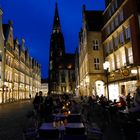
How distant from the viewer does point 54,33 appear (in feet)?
433

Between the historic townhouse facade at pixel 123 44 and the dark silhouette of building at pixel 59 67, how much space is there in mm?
75372

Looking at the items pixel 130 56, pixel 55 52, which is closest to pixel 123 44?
pixel 130 56

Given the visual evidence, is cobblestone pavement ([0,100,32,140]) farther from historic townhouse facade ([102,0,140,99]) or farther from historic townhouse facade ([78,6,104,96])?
historic townhouse facade ([78,6,104,96])

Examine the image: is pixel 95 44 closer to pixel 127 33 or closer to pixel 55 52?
pixel 127 33

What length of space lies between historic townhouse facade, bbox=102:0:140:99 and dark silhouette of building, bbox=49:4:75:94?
75.4 meters

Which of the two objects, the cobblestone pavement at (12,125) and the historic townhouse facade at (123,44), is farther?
the historic townhouse facade at (123,44)

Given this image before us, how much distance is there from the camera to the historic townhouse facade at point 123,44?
24062 millimetres

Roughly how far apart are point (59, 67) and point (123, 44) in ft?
303

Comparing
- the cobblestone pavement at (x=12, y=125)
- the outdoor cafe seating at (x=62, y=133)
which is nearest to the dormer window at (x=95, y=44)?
the cobblestone pavement at (x=12, y=125)

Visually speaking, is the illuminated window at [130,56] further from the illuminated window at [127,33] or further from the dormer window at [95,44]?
the dormer window at [95,44]

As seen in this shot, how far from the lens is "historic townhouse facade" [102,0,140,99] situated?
947 inches

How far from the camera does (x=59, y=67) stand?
120m

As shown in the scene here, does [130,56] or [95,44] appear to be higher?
[95,44]

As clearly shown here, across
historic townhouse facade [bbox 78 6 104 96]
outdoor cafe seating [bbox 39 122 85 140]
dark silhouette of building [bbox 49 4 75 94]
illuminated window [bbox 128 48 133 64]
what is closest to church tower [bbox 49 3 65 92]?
dark silhouette of building [bbox 49 4 75 94]
